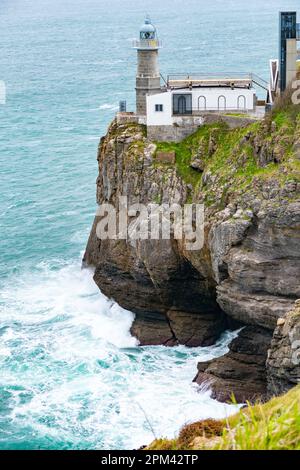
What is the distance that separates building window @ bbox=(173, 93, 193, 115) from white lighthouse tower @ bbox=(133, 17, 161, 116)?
7.82 feet

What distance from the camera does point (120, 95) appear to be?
115438 millimetres

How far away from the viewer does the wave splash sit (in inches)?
1601

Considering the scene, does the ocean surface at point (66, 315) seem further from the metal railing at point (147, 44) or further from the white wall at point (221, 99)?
the metal railing at point (147, 44)

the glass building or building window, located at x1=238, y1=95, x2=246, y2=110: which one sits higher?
the glass building

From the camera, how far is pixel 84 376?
46.1 metres

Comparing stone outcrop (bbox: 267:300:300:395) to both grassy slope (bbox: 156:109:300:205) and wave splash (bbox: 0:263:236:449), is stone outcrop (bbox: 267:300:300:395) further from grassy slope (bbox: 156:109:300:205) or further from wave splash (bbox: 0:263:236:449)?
grassy slope (bbox: 156:109:300:205)

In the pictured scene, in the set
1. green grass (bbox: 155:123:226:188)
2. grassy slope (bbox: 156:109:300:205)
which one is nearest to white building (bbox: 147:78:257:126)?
green grass (bbox: 155:123:226:188)

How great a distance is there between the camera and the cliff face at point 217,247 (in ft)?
138

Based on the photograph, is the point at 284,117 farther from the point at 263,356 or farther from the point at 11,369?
the point at 11,369

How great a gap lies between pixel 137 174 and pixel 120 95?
6645 centimetres
